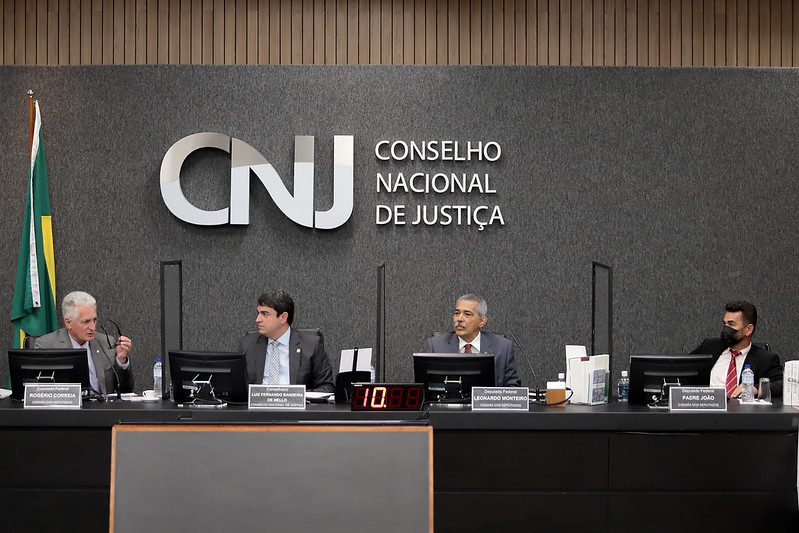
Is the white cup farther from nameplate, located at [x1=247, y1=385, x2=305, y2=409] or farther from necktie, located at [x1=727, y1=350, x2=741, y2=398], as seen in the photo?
nameplate, located at [x1=247, y1=385, x2=305, y2=409]

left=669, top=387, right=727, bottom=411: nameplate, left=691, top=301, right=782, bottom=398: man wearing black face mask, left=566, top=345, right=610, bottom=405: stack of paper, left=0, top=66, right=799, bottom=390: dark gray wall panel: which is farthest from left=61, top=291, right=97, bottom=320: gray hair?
left=691, top=301, right=782, bottom=398: man wearing black face mask

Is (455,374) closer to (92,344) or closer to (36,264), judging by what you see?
(92,344)

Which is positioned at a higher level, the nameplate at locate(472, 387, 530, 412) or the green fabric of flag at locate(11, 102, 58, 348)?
the green fabric of flag at locate(11, 102, 58, 348)

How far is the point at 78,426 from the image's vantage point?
3.73 metres

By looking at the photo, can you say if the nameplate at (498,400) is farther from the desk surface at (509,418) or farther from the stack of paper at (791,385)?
the stack of paper at (791,385)

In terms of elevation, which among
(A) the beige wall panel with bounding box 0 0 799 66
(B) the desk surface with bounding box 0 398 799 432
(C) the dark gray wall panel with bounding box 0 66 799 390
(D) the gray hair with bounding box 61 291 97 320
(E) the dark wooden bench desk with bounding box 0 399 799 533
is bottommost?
(E) the dark wooden bench desk with bounding box 0 399 799 533

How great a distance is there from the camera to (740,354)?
491 cm

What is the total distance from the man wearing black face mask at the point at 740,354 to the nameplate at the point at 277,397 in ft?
8.26

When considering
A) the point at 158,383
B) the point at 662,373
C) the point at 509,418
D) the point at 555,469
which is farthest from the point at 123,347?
the point at 662,373

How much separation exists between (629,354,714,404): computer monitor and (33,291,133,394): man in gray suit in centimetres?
269

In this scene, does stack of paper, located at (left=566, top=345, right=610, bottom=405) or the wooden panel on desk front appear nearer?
the wooden panel on desk front

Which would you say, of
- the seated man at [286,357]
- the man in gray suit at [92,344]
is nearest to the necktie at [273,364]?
the seated man at [286,357]

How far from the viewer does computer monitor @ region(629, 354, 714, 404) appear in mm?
4129

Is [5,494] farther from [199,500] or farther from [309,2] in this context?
[309,2]
